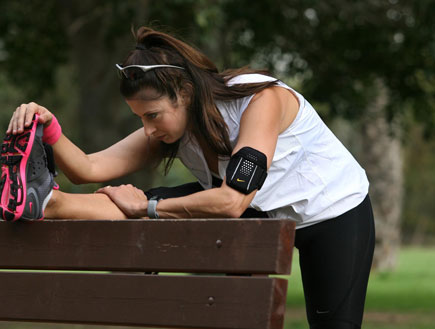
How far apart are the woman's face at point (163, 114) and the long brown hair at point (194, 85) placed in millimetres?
25

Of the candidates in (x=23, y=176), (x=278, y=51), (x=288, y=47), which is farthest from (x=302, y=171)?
(x=278, y=51)

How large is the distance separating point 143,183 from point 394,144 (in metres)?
12.1

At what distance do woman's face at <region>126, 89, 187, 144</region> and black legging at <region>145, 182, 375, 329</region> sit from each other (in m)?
0.48

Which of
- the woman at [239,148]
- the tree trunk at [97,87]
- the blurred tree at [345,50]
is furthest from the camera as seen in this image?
the tree trunk at [97,87]

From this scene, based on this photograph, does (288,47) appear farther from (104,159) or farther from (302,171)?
(302,171)

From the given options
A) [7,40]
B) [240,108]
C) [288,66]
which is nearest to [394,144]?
[288,66]

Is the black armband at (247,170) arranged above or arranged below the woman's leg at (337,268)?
above

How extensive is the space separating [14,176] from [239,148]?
79 centimetres

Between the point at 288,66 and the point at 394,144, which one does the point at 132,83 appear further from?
the point at 394,144

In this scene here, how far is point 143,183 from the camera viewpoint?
1123cm

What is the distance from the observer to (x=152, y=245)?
111 inches

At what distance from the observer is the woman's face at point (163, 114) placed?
326cm

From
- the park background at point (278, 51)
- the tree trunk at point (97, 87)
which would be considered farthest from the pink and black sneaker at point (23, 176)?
the tree trunk at point (97, 87)

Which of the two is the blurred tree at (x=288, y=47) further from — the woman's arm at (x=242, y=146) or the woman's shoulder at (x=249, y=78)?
the woman's arm at (x=242, y=146)
